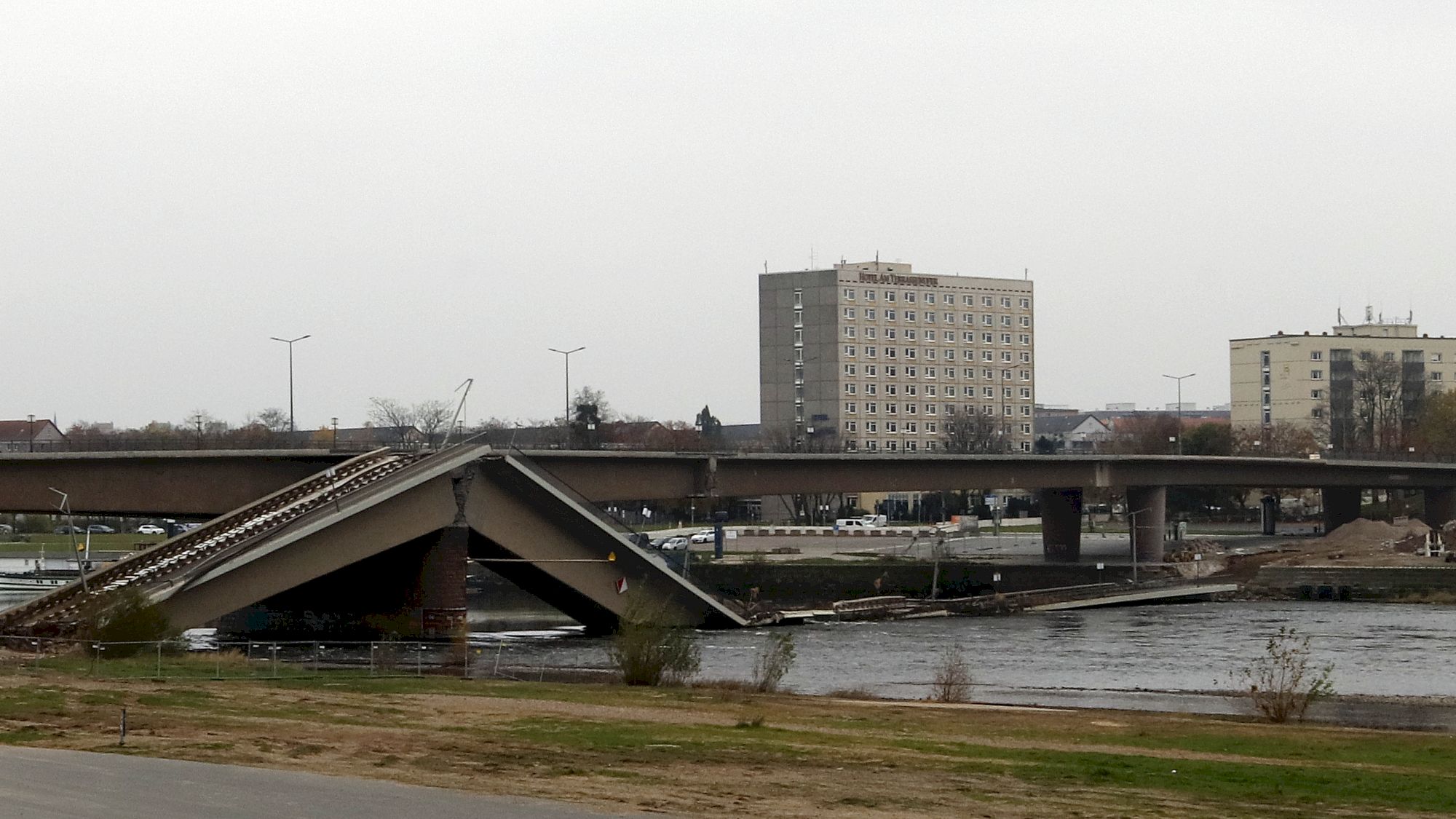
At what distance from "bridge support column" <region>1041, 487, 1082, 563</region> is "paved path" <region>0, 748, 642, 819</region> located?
97.2 m

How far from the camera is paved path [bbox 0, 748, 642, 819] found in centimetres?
1806

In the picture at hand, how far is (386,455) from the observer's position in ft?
232

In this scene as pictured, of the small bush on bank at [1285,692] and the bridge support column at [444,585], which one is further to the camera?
the bridge support column at [444,585]

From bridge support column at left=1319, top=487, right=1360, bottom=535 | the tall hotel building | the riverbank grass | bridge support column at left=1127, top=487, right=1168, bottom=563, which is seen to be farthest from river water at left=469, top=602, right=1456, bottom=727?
Result: the tall hotel building

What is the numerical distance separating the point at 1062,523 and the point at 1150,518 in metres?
5.70

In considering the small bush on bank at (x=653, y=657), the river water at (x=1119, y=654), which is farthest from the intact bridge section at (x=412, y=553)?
the small bush on bank at (x=653, y=657)

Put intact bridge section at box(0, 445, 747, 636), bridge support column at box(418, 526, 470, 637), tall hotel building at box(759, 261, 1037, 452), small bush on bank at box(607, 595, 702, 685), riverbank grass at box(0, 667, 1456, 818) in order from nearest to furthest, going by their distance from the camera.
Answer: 1. riverbank grass at box(0, 667, 1456, 818)
2. small bush on bank at box(607, 595, 702, 685)
3. intact bridge section at box(0, 445, 747, 636)
4. bridge support column at box(418, 526, 470, 637)
5. tall hotel building at box(759, 261, 1037, 452)

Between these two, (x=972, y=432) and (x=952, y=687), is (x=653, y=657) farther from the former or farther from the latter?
(x=972, y=432)

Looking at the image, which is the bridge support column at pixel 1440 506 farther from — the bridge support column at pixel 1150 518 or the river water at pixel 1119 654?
the river water at pixel 1119 654

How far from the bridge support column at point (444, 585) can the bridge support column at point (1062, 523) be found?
185 ft

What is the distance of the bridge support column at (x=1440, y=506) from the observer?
129875 mm

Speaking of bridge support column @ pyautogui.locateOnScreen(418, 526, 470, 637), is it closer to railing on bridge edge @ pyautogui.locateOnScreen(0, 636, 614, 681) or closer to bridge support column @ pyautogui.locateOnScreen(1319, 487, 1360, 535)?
railing on bridge edge @ pyautogui.locateOnScreen(0, 636, 614, 681)

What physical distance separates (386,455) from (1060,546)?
58356 millimetres

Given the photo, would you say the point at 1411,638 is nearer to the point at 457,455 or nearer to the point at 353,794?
the point at 457,455
